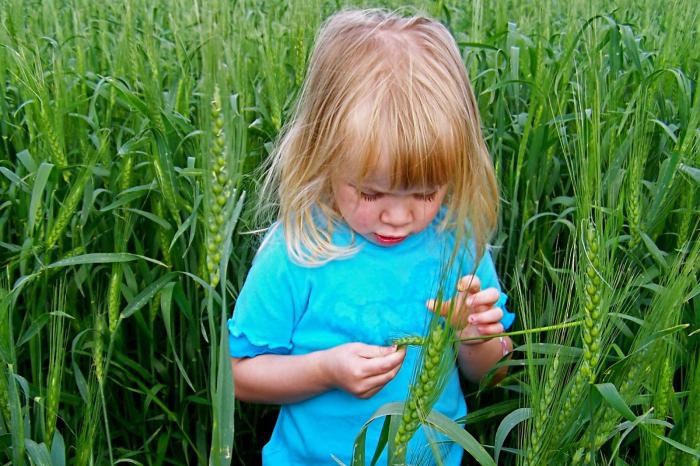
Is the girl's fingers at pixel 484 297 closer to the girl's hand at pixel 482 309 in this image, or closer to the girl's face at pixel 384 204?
the girl's hand at pixel 482 309

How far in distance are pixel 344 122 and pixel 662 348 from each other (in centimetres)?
60

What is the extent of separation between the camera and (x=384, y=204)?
1.35 metres

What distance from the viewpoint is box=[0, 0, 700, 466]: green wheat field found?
3.56 feet

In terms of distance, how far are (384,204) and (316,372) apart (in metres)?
0.32

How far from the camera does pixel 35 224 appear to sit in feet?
5.24

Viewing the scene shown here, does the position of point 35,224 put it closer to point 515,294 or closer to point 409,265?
point 409,265

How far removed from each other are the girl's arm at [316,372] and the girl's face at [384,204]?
8.3 inches

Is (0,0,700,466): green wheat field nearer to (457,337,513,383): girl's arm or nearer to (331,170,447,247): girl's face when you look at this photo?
(457,337,513,383): girl's arm

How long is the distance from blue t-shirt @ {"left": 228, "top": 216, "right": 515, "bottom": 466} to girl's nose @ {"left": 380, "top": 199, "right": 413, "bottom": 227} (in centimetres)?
15

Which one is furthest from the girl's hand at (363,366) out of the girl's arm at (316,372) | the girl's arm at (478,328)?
the girl's arm at (478,328)

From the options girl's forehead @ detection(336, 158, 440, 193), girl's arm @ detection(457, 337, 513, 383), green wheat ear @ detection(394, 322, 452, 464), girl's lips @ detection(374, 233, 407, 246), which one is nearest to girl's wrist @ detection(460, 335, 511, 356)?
girl's arm @ detection(457, 337, 513, 383)

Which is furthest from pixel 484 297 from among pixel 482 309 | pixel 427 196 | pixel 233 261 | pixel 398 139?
pixel 233 261

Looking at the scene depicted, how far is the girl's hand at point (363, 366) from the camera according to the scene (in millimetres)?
1274

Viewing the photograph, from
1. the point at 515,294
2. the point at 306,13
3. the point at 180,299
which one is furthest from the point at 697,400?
the point at 306,13
